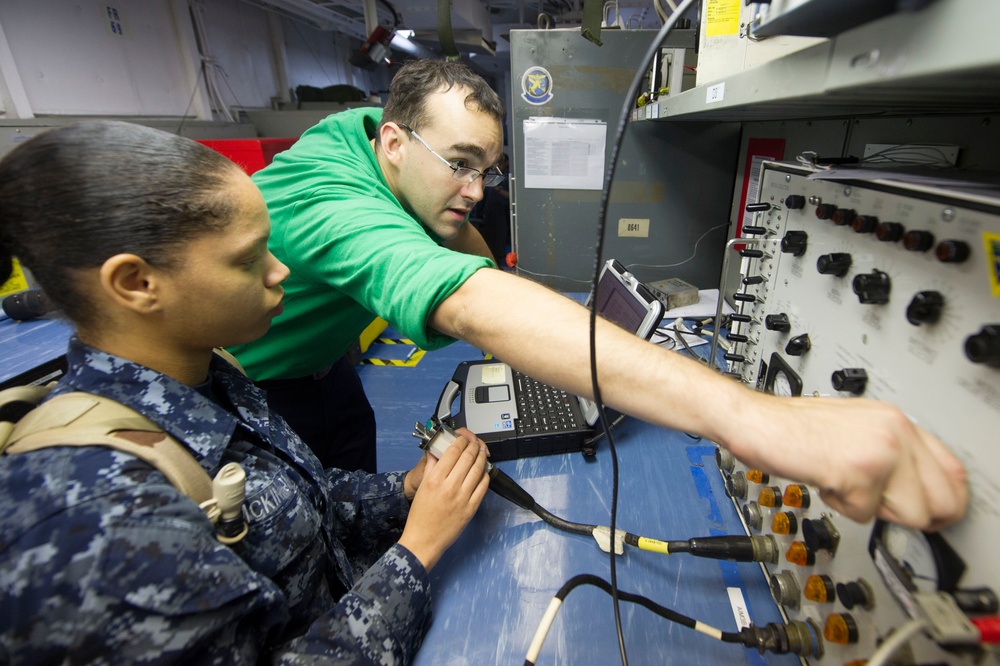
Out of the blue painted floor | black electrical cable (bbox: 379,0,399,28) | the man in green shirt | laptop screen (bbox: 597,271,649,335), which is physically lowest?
the blue painted floor

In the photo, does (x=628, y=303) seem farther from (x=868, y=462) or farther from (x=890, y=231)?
(x=868, y=462)

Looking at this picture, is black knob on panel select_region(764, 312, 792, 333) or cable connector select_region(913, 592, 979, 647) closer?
cable connector select_region(913, 592, 979, 647)

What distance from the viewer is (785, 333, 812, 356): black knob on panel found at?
0.56 metres

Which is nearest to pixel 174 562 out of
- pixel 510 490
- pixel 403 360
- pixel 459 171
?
pixel 510 490

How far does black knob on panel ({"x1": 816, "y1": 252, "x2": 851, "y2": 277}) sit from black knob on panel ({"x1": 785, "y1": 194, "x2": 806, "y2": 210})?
0.12 m

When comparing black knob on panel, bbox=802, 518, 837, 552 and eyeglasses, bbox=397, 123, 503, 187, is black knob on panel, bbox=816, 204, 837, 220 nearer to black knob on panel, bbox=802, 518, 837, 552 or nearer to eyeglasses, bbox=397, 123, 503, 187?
black knob on panel, bbox=802, 518, 837, 552

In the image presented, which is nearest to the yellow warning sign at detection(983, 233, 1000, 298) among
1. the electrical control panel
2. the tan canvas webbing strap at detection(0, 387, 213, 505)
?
the electrical control panel

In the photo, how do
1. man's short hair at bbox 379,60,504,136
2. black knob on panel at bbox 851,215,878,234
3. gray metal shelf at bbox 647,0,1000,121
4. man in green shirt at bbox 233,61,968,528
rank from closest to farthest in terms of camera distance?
gray metal shelf at bbox 647,0,1000,121
man in green shirt at bbox 233,61,968,528
black knob on panel at bbox 851,215,878,234
man's short hair at bbox 379,60,504,136

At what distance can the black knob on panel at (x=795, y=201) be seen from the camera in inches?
23.1

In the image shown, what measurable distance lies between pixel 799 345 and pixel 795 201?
193mm

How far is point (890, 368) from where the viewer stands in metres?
0.42

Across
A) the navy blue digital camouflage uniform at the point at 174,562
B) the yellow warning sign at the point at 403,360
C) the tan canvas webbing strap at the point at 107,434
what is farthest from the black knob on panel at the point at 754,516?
the yellow warning sign at the point at 403,360

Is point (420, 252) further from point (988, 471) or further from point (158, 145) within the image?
point (988, 471)

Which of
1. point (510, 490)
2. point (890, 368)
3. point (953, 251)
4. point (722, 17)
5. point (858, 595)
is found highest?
point (722, 17)
